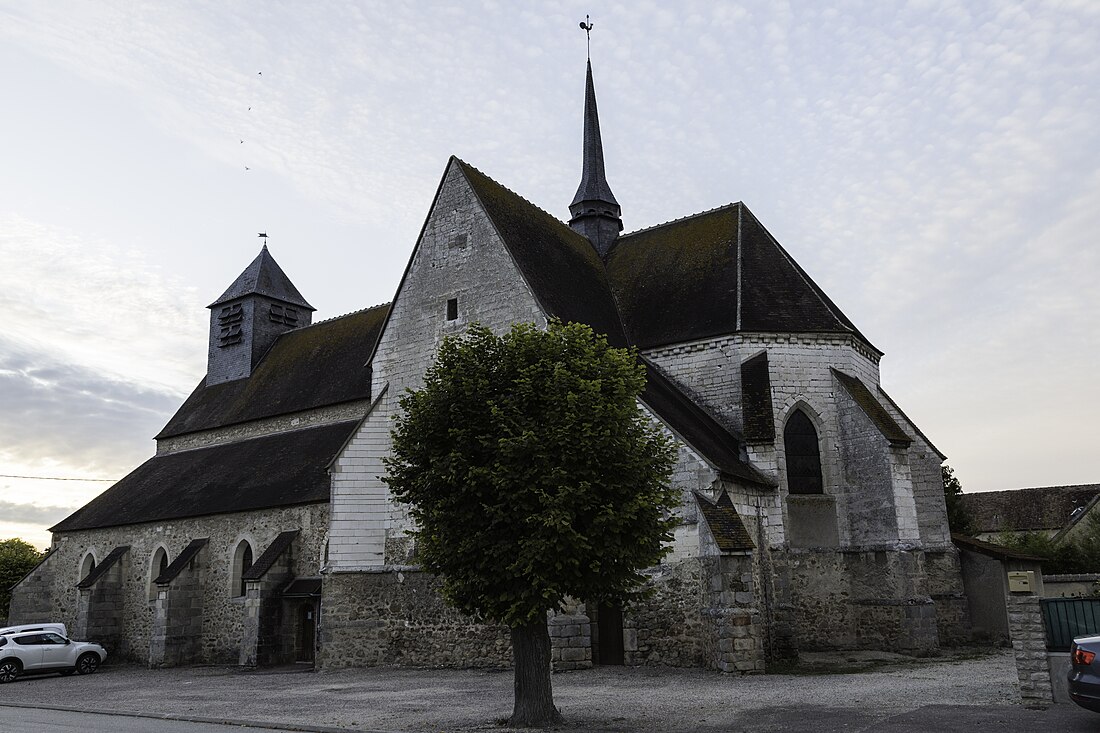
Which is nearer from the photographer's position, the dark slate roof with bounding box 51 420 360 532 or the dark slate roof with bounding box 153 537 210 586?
the dark slate roof with bounding box 51 420 360 532

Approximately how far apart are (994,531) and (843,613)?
30518 mm

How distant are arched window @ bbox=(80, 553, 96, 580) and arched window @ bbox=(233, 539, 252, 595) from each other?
8.03m

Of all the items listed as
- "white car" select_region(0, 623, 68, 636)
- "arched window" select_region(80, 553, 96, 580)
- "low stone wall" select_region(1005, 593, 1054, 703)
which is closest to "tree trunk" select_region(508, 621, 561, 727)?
"low stone wall" select_region(1005, 593, 1054, 703)

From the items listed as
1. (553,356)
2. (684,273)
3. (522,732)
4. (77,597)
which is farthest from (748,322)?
(77,597)

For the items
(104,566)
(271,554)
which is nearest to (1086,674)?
(271,554)

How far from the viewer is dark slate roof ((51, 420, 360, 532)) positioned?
83.9ft

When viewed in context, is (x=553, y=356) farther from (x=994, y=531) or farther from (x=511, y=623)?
(x=994, y=531)

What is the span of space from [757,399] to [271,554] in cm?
1353

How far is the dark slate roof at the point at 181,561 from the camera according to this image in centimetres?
2584

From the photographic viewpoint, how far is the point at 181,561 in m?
26.3

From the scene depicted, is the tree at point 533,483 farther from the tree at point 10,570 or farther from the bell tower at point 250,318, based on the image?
the tree at point 10,570

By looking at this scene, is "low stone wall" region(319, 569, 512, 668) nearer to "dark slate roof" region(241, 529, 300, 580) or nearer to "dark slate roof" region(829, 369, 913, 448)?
"dark slate roof" region(241, 529, 300, 580)

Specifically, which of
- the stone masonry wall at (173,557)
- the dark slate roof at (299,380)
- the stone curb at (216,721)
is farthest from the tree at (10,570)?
the stone curb at (216,721)

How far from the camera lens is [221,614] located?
25875 mm
